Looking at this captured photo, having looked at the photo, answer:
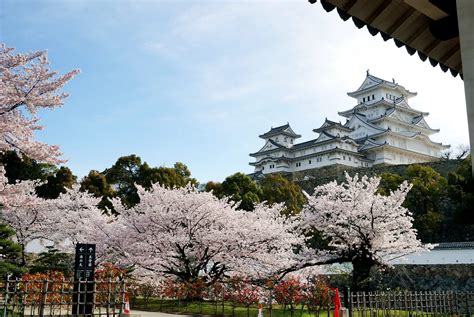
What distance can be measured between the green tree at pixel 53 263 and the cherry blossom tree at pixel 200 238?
3849 millimetres

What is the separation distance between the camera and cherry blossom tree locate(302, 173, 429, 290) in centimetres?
1478

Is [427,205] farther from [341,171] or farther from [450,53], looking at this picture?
[450,53]

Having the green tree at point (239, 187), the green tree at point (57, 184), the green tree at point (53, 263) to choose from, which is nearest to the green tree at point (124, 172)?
the green tree at point (57, 184)

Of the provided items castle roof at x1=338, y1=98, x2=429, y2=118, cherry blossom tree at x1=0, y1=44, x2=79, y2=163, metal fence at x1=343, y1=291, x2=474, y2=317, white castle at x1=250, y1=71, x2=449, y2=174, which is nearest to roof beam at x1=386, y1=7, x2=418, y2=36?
metal fence at x1=343, y1=291, x2=474, y2=317

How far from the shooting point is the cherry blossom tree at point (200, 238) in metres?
15.4

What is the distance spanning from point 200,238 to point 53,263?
26.6 feet

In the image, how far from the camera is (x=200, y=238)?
50.6ft

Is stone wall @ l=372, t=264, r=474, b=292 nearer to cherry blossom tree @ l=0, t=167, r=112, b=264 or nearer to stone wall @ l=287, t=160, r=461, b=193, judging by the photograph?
stone wall @ l=287, t=160, r=461, b=193

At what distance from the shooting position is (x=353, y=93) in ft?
198

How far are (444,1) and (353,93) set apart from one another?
60232 mm

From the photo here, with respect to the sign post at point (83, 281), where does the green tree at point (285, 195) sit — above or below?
above

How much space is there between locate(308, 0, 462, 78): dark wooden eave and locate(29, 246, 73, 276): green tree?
17550 mm

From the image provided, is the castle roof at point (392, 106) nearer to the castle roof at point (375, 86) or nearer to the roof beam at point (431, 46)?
the castle roof at point (375, 86)

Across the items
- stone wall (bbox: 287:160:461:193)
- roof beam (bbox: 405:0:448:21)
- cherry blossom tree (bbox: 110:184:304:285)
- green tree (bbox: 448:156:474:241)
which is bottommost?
cherry blossom tree (bbox: 110:184:304:285)
